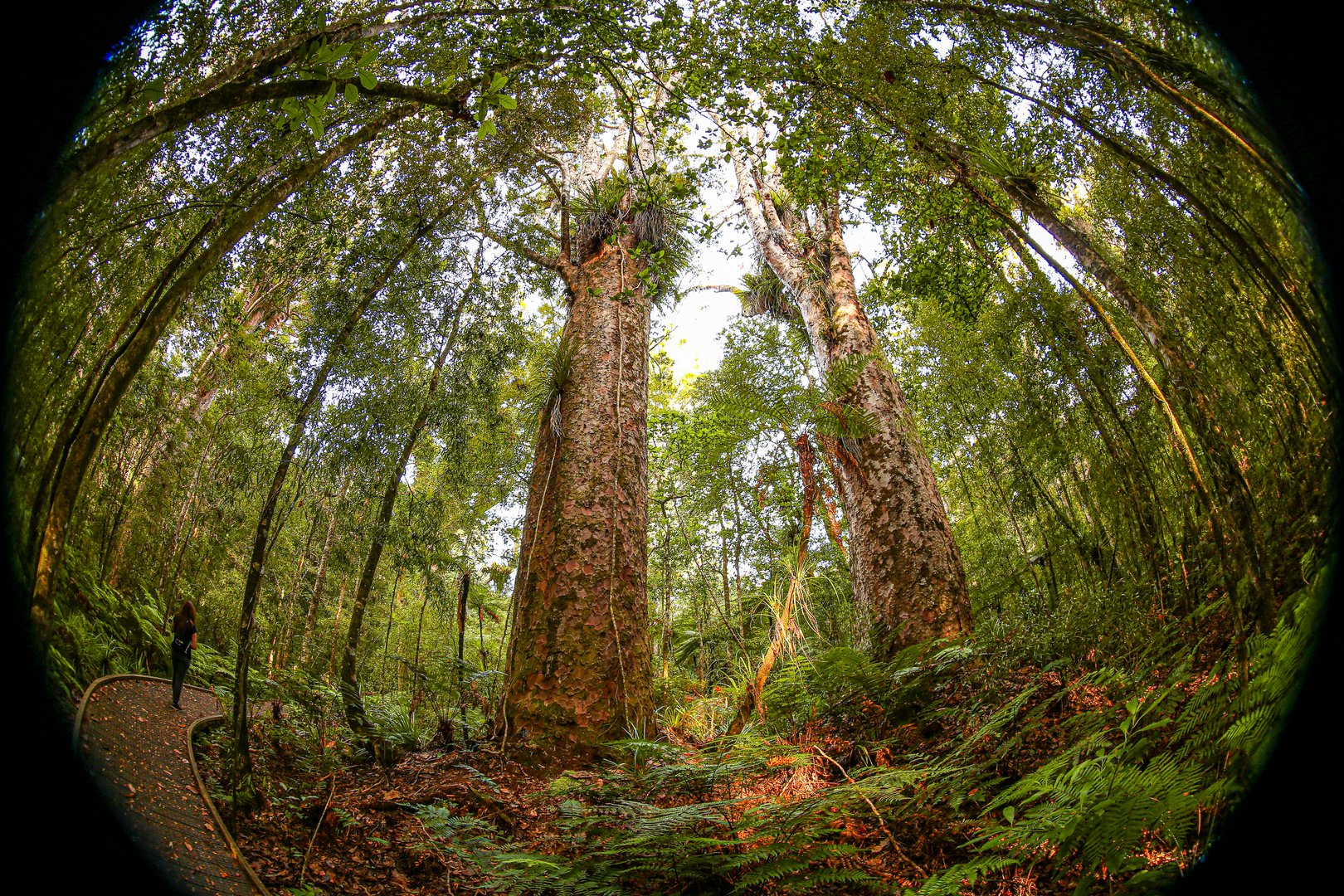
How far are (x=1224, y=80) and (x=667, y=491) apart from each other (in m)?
10.8

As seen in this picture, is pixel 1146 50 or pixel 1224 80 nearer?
pixel 1224 80

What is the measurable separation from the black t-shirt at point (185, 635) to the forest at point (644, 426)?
18cm

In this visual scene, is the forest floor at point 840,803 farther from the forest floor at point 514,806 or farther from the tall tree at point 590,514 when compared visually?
the tall tree at point 590,514

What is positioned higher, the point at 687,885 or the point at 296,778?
the point at 687,885

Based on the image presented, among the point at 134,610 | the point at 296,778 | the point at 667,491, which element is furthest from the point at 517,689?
the point at 667,491

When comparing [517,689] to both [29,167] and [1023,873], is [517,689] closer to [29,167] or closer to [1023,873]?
[1023,873]

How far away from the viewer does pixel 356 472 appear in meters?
5.89

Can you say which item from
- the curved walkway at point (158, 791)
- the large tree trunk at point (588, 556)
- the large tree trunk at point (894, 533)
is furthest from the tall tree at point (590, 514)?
the large tree trunk at point (894, 533)

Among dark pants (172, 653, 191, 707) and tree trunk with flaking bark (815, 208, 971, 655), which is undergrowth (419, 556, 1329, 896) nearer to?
tree trunk with flaking bark (815, 208, 971, 655)

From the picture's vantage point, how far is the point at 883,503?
16.7 ft

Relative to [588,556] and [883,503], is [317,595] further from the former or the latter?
[883,503]

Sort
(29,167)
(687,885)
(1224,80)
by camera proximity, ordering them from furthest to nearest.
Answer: (687,885) < (1224,80) < (29,167)

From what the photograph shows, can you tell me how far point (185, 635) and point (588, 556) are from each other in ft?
10.9

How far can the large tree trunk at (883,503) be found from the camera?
449 cm
